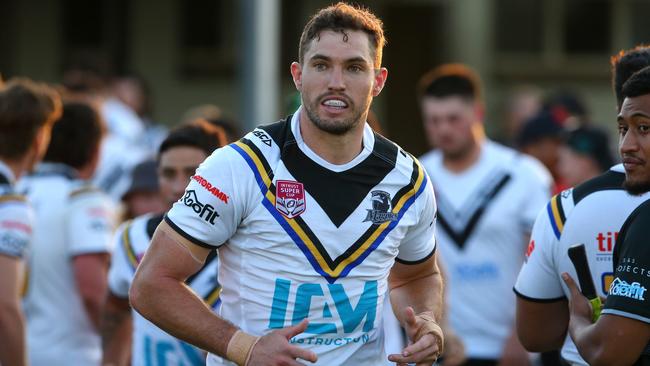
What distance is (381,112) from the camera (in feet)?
63.6

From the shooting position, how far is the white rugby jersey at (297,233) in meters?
4.38

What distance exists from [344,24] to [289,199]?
685 mm

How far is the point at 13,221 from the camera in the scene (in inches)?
225

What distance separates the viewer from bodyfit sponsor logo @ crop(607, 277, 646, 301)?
422 centimetres

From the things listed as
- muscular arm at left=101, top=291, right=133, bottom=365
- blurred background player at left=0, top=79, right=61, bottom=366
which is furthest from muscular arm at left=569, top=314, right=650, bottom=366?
blurred background player at left=0, top=79, right=61, bottom=366

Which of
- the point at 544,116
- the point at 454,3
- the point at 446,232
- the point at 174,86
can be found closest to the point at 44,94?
the point at 446,232

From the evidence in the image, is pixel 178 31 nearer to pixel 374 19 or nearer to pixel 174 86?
pixel 174 86


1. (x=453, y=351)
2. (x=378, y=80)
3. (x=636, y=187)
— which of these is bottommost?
(x=453, y=351)

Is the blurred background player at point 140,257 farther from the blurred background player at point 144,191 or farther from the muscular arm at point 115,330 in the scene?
the blurred background player at point 144,191

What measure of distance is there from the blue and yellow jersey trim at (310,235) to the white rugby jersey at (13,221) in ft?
5.56

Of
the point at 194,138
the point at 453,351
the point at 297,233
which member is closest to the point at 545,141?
the point at 453,351

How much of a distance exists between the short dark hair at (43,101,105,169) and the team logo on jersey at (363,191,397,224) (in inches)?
111

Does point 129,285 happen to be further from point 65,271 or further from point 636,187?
point 636,187

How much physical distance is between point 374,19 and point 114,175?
556cm
